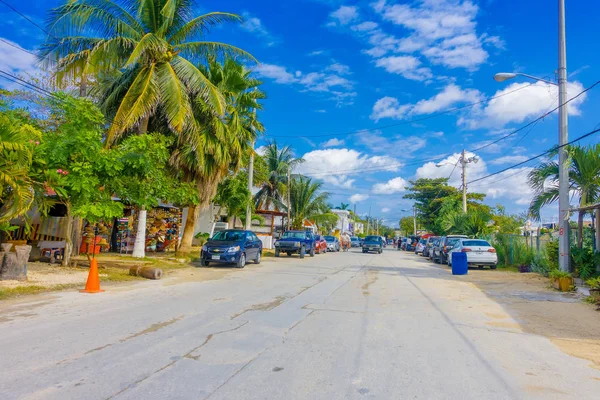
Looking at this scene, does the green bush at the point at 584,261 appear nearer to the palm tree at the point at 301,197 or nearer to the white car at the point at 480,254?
the white car at the point at 480,254

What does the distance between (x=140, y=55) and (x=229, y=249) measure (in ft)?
27.1

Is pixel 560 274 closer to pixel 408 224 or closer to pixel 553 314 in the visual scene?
pixel 553 314

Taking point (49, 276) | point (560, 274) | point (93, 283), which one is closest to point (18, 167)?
point (93, 283)

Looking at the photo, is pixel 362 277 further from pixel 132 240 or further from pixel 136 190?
pixel 132 240

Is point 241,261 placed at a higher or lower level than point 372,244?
lower

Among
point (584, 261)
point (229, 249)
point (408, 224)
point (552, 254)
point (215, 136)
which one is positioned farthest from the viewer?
point (408, 224)

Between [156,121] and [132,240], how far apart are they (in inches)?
258

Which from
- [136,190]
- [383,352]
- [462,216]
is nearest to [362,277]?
[136,190]

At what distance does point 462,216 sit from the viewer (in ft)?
109

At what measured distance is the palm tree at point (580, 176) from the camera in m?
15.3

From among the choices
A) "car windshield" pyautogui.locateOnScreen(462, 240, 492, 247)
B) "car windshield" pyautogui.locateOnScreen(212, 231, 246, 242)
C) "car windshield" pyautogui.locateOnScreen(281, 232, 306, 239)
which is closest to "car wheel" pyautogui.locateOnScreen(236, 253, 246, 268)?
"car windshield" pyautogui.locateOnScreen(212, 231, 246, 242)

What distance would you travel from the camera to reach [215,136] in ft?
66.3

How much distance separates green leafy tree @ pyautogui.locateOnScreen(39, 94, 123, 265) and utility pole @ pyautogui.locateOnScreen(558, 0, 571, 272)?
14.6 meters

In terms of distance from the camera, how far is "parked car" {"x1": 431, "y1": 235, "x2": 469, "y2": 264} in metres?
26.1
